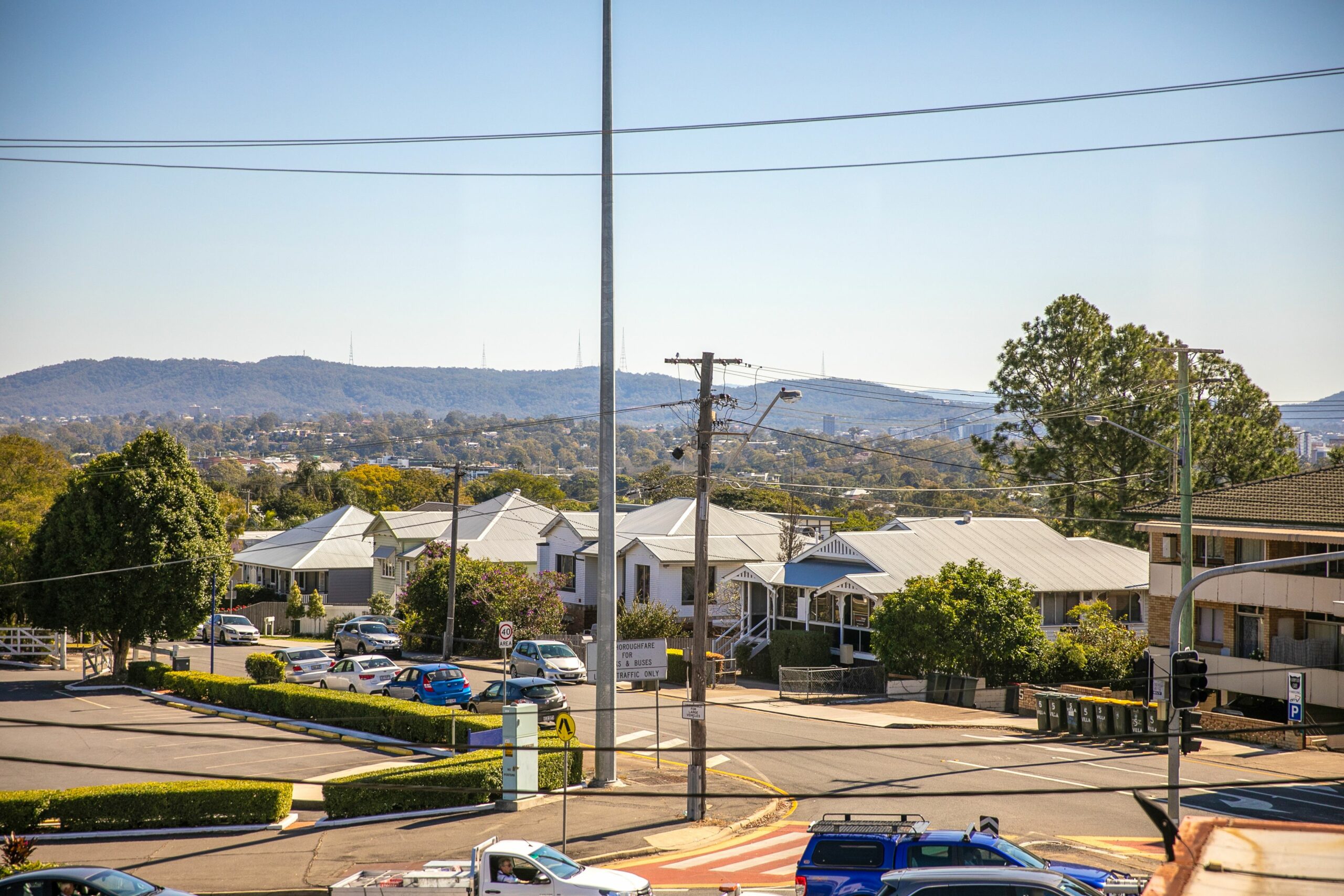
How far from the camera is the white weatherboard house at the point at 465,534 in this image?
63.0 m

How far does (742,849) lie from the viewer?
2038cm

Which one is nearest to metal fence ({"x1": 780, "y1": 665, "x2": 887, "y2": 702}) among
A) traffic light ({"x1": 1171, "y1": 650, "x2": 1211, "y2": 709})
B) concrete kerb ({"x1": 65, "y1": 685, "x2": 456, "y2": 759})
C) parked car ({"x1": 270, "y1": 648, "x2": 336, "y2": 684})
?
concrete kerb ({"x1": 65, "y1": 685, "x2": 456, "y2": 759})

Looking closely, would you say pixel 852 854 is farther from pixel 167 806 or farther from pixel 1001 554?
pixel 1001 554

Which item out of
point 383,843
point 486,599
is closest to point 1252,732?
point 383,843

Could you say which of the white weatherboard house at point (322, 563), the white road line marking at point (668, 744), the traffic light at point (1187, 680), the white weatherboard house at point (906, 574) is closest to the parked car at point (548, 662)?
the white weatherboard house at point (906, 574)

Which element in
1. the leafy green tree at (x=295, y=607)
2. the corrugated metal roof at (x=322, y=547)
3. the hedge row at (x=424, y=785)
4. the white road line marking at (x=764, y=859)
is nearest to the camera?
the white road line marking at (x=764, y=859)

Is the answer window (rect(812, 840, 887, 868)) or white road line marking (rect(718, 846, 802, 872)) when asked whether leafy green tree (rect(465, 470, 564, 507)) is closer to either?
white road line marking (rect(718, 846, 802, 872))

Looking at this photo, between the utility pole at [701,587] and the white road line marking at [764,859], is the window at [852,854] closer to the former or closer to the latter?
the white road line marking at [764,859]

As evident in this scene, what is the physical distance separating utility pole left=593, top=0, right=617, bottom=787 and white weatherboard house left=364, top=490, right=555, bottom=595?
38.1 metres

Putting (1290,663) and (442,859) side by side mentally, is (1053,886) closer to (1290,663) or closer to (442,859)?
(442,859)

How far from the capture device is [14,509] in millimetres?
58656

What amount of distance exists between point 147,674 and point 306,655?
20.1 ft

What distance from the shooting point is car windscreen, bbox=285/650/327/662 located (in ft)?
130

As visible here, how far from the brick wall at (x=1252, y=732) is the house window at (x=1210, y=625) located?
14.3 feet
